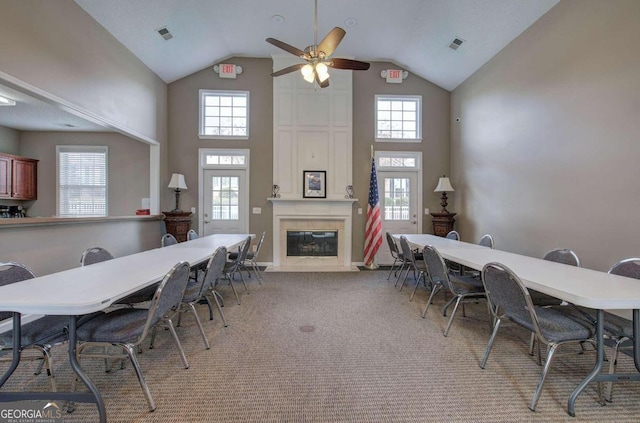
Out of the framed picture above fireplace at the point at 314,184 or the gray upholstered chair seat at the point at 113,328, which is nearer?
the gray upholstered chair seat at the point at 113,328

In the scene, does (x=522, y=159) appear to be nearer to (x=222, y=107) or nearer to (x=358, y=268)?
(x=358, y=268)

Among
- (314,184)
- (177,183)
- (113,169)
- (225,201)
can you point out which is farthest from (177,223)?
(314,184)

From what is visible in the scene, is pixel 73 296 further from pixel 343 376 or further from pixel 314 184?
pixel 314 184

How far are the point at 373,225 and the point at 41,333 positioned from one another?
4.83 metres

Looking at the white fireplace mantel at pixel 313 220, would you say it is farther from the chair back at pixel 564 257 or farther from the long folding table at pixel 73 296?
the long folding table at pixel 73 296

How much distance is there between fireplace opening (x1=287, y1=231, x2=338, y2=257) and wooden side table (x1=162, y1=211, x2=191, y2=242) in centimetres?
201

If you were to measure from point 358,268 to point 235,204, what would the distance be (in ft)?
→ 9.50

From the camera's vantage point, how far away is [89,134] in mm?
5715

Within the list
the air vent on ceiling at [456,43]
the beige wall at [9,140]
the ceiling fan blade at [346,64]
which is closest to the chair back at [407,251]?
the ceiling fan blade at [346,64]

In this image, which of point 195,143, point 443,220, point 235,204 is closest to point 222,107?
point 195,143

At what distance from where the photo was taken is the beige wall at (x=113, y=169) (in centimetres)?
568

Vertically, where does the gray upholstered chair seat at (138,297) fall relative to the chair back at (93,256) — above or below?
below

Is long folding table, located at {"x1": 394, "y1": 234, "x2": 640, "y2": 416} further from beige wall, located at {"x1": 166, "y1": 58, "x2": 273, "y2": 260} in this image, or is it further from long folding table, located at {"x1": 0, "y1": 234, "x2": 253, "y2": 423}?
beige wall, located at {"x1": 166, "y1": 58, "x2": 273, "y2": 260}

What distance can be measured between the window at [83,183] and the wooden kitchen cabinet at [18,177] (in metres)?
0.42
